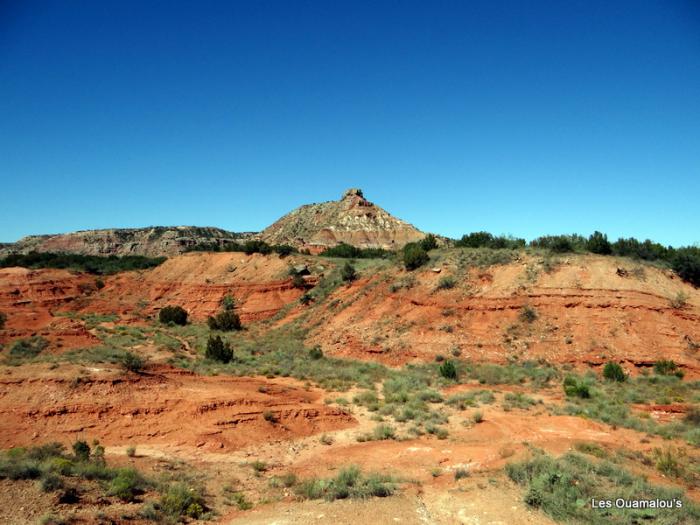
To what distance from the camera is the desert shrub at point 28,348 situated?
21178 millimetres

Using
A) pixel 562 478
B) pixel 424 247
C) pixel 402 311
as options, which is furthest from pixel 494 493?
pixel 424 247

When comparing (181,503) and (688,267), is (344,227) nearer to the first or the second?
(688,267)

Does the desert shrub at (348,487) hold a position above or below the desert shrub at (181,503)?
below

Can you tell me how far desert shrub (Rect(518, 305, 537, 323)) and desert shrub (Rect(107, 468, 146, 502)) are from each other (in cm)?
2291

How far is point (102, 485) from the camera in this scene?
8.60 meters

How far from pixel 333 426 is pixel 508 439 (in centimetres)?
572

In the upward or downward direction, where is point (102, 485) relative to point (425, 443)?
upward

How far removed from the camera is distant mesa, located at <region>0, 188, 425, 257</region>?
10625cm

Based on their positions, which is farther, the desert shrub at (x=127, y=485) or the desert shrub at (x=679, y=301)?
the desert shrub at (x=679, y=301)

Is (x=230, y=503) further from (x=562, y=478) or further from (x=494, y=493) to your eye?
(x=562, y=478)

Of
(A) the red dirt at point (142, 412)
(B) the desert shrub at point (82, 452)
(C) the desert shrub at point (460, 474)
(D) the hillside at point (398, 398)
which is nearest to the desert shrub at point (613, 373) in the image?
(D) the hillside at point (398, 398)

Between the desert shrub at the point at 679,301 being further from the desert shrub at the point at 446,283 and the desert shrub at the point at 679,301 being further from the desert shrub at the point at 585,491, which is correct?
the desert shrub at the point at 585,491

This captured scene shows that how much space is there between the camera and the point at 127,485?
854 cm

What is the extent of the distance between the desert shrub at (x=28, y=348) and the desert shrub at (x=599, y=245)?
34073 mm
